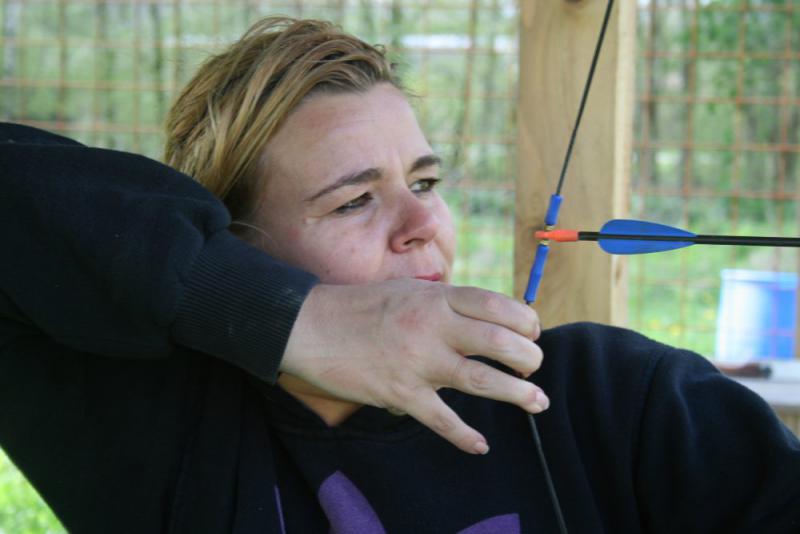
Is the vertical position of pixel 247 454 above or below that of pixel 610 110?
below

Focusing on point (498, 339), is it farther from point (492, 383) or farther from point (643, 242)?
point (643, 242)

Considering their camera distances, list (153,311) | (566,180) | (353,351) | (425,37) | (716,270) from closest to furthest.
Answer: (353,351) < (153,311) < (566,180) < (425,37) < (716,270)

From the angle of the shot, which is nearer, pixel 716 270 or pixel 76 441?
pixel 76 441

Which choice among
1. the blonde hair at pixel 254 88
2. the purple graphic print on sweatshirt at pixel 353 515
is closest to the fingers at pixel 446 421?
the purple graphic print on sweatshirt at pixel 353 515

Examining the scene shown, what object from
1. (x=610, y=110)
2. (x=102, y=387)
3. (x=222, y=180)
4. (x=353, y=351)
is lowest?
(x=102, y=387)

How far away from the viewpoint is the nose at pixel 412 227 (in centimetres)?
136

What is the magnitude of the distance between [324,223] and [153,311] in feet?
1.02

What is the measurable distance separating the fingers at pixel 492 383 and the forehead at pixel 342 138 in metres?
0.51

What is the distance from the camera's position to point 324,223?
4.65 feet

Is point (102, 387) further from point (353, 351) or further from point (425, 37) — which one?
point (425, 37)

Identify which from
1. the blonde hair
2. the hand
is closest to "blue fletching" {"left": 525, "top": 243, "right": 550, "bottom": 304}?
the hand

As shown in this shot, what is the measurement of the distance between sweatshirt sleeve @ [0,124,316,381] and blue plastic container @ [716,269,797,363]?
141 inches

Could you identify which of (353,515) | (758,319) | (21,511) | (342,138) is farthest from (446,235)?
(758,319)

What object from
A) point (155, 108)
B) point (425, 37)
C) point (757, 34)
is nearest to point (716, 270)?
point (757, 34)
